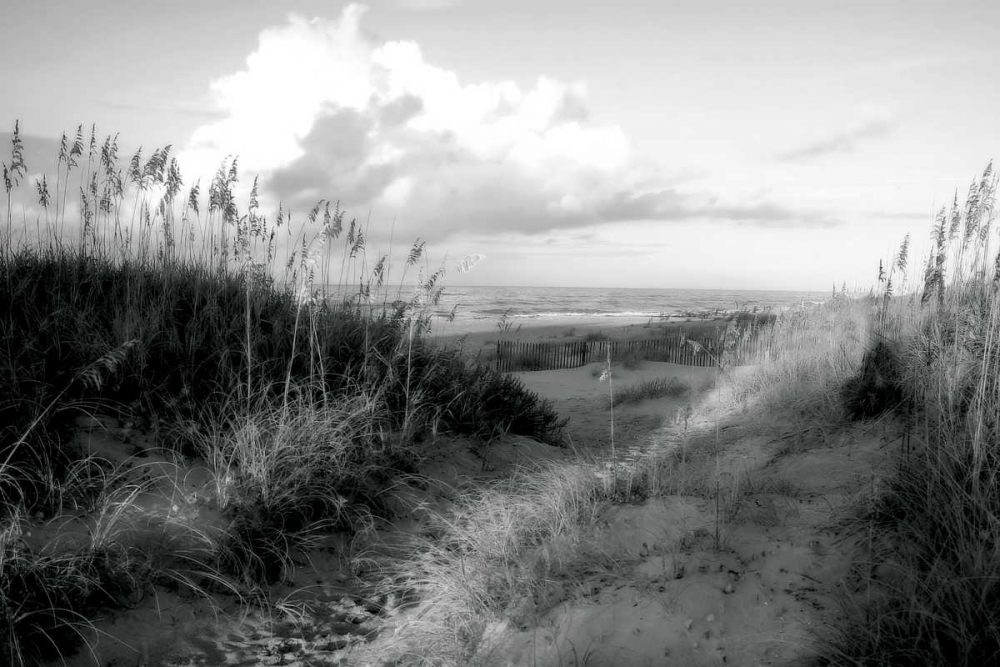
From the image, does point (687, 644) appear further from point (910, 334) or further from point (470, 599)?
point (910, 334)

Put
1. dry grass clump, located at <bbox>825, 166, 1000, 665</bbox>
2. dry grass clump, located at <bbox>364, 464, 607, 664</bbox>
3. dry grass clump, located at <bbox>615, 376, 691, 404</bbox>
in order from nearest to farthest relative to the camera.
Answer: dry grass clump, located at <bbox>825, 166, 1000, 665</bbox>, dry grass clump, located at <bbox>364, 464, 607, 664</bbox>, dry grass clump, located at <bbox>615, 376, 691, 404</bbox>

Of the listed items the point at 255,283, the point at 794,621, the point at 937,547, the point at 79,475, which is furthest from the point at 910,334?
the point at 79,475

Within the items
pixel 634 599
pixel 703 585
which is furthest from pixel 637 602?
pixel 703 585

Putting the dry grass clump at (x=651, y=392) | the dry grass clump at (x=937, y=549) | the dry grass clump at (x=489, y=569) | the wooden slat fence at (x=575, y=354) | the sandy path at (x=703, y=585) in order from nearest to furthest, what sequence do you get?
the dry grass clump at (x=937, y=549), the sandy path at (x=703, y=585), the dry grass clump at (x=489, y=569), the dry grass clump at (x=651, y=392), the wooden slat fence at (x=575, y=354)

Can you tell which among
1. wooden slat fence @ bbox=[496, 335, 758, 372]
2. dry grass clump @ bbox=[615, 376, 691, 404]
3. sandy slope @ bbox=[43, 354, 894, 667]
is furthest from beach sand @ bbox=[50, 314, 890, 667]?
wooden slat fence @ bbox=[496, 335, 758, 372]

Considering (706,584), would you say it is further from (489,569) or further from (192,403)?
(192,403)

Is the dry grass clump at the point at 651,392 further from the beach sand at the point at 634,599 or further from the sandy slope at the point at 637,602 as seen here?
the sandy slope at the point at 637,602

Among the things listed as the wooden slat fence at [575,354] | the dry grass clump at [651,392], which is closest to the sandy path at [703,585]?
the dry grass clump at [651,392]

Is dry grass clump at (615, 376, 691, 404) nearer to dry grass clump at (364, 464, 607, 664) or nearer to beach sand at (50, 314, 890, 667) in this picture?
beach sand at (50, 314, 890, 667)

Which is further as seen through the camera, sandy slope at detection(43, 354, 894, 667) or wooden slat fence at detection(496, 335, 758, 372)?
wooden slat fence at detection(496, 335, 758, 372)

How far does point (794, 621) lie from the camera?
109 inches

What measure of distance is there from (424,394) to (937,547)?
4.24 meters

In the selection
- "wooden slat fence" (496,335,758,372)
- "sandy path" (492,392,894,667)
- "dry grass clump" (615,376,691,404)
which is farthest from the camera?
"wooden slat fence" (496,335,758,372)

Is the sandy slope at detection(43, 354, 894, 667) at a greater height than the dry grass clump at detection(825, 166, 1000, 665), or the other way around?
the dry grass clump at detection(825, 166, 1000, 665)
